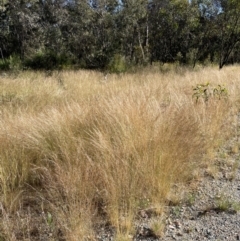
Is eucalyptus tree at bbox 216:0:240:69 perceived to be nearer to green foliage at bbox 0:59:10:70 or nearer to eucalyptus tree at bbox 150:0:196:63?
eucalyptus tree at bbox 150:0:196:63

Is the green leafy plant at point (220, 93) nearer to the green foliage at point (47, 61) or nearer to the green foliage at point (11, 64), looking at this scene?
the green foliage at point (11, 64)

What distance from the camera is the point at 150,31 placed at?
68.2 ft

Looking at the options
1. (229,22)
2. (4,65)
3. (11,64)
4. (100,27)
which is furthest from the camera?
(229,22)

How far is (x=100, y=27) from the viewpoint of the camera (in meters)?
16.9

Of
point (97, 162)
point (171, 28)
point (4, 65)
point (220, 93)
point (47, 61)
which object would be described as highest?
point (171, 28)

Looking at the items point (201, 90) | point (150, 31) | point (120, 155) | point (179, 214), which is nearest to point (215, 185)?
point (179, 214)

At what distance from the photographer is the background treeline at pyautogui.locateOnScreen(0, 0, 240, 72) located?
15961 millimetres

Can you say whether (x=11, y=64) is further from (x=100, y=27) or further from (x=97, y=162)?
(x=97, y=162)

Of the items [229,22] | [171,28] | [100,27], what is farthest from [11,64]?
[229,22]

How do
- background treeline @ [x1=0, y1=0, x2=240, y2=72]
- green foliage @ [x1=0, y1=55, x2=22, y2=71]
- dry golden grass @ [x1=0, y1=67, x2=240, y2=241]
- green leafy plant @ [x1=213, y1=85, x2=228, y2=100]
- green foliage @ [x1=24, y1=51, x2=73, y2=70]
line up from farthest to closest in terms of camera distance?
1. green foliage @ [x1=24, y1=51, x2=73, y2=70]
2. background treeline @ [x1=0, y1=0, x2=240, y2=72]
3. green foliage @ [x1=0, y1=55, x2=22, y2=71]
4. green leafy plant @ [x1=213, y1=85, x2=228, y2=100]
5. dry golden grass @ [x1=0, y1=67, x2=240, y2=241]

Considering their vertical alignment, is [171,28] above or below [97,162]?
above

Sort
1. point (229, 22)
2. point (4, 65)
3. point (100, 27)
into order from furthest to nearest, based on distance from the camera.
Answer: point (229, 22) < point (100, 27) < point (4, 65)

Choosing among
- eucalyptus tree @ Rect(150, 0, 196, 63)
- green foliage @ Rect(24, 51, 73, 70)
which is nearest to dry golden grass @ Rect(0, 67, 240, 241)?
green foliage @ Rect(24, 51, 73, 70)

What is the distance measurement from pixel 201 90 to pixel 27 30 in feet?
53.4
